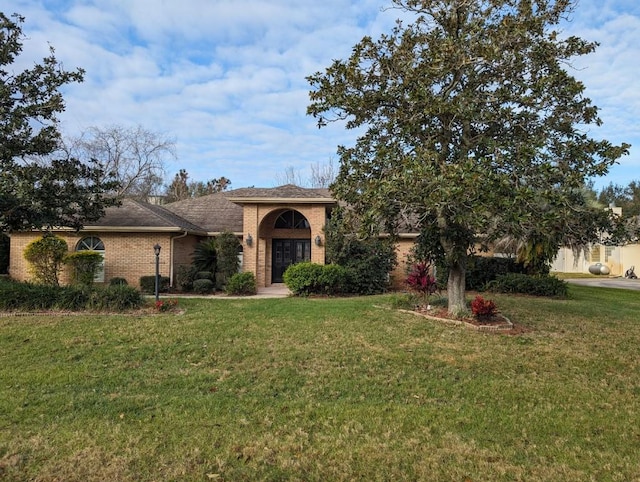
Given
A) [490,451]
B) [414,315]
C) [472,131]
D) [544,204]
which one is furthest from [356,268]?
[490,451]

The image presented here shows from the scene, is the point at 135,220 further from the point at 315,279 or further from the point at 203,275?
the point at 315,279

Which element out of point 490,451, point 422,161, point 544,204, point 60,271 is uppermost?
point 422,161

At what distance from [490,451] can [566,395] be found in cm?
208

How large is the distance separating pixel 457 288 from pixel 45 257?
523 inches

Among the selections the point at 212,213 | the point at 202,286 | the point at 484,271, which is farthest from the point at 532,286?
the point at 212,213

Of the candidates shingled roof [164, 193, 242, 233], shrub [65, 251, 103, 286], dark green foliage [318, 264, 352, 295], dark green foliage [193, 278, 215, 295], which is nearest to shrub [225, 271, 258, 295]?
dark green foliage [193, 278, 215, 295]

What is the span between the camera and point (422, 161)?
317 inches

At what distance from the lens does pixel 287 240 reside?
19.4 m

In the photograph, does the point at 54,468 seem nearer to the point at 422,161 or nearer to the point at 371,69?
the point at 422,161

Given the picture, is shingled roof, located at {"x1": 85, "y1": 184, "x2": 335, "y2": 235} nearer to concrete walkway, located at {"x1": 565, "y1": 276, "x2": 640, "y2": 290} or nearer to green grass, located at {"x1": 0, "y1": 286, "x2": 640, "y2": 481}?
green grass, located at {"x1": 0, "y1": 286, "x2": 640, "y2": 481}

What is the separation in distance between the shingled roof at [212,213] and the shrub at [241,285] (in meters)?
4.26

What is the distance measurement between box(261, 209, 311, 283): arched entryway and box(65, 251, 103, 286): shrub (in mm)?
6702

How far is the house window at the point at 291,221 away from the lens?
19406 millimetres

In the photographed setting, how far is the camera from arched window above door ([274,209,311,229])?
19.4 metres
